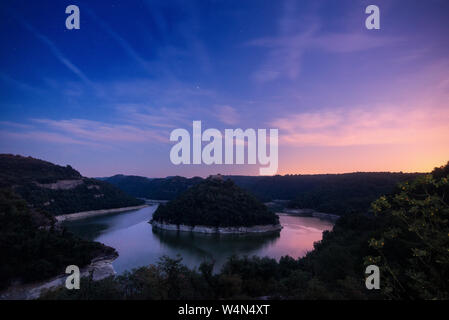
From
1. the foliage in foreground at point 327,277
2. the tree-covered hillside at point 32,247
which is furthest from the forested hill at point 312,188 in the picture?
the tree-covered hillside at point 32,247

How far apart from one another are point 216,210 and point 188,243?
37.0ft

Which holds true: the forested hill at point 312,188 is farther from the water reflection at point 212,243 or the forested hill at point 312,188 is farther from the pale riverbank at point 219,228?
the water reflection at point 212,243

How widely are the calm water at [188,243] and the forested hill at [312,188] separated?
1256 cm

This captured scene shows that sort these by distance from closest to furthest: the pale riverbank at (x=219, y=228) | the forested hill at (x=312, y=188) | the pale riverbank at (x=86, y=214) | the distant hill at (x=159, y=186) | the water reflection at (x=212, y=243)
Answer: the water reflection at (x=212, y=243)
the pale riverbank at (x=219, y=228)
the pale riverbank at (x=86, y=214)
the forested hill at (x=312, y=188)
the distant hill at (x=159, y=186)

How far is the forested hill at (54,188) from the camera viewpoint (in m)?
53.0

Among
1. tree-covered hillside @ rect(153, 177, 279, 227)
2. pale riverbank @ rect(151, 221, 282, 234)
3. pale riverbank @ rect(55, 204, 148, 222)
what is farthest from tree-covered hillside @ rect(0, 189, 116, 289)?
pale riverbank @ rect(55, 204, 148, 222)

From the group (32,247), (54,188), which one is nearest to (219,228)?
(32,247)

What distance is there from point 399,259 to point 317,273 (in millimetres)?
4159

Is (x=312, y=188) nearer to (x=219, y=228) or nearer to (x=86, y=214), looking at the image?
(x=219, y=228)

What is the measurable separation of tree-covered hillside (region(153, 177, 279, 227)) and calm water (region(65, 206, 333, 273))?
2.74 m

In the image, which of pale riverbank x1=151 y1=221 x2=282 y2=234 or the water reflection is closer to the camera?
the water reflection

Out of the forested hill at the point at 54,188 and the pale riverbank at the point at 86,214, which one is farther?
the forested hill at the point at 54,188

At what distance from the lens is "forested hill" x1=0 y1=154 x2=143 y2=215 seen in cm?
5302

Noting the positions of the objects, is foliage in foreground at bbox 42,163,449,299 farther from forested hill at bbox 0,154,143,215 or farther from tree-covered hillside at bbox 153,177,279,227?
forested hill at bbox 0,154,143,215
